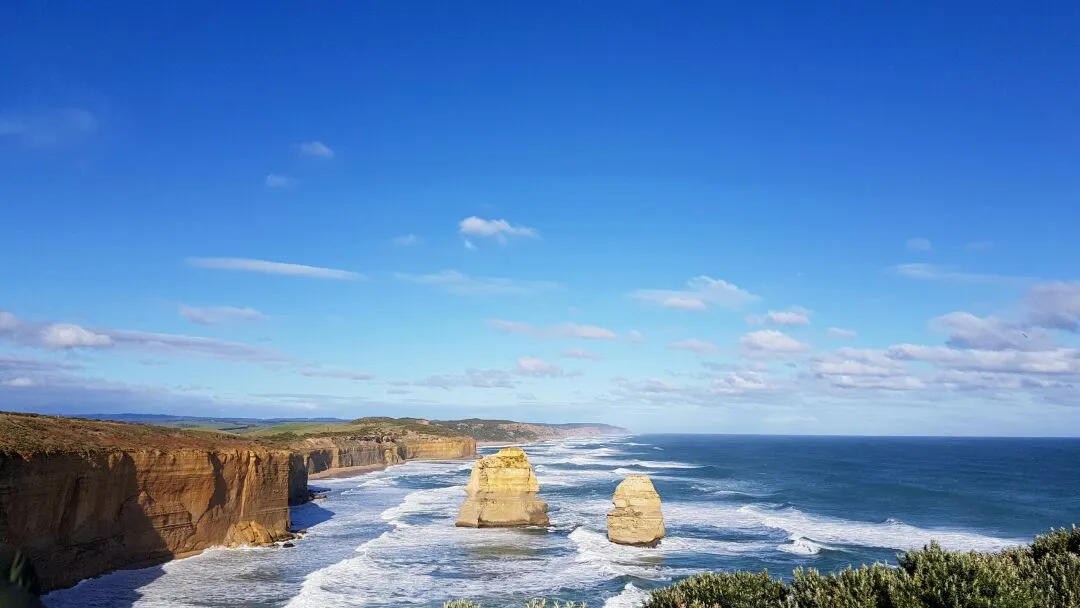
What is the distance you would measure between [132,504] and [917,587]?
33.2 metres

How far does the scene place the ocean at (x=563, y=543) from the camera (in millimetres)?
29236

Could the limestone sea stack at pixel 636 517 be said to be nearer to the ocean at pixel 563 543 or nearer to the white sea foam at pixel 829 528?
the ocean at pixel 563 543

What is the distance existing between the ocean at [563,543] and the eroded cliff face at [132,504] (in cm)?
115

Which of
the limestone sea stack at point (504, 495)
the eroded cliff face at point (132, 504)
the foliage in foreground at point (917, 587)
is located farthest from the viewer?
the limestone sea stack at point (504, 495)

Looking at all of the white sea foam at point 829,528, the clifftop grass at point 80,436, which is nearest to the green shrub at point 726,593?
the clifftop grass at point 80,436

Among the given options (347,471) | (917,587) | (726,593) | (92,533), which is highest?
(917,587)

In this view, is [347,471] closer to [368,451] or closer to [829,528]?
[368,451]

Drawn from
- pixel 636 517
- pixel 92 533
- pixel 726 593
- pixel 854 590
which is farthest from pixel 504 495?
pixel 854 590

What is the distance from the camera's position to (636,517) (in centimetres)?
3988

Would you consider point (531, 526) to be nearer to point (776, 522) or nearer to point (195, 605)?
point (776, 522)

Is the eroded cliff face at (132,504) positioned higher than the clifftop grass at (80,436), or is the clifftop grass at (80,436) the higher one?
the clifftop grass at (80,436)

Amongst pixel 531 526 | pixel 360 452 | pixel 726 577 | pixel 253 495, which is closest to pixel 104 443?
pixel 253 495

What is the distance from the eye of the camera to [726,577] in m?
15.5

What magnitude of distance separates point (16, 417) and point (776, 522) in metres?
48.6
